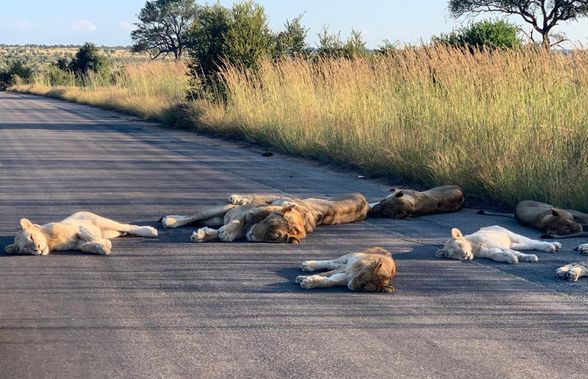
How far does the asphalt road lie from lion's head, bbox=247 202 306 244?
130mm

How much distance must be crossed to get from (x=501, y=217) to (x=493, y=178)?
1.26 metres

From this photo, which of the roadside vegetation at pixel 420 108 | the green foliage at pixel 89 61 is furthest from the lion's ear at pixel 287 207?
the green foliage at pixel 89 61

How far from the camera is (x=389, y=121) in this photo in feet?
47.4

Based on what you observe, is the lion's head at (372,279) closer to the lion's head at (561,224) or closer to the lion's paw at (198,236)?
the lion's paw at (198,236)

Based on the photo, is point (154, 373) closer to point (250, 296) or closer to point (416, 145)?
point (250, 296)

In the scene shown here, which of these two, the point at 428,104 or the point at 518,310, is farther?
the point at 428,104

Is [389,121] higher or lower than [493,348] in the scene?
higher

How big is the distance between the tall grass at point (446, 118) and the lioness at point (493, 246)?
1.92 metres

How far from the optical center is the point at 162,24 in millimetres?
64438

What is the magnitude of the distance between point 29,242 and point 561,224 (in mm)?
4767

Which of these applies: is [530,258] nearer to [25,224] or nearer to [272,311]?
[272,311]

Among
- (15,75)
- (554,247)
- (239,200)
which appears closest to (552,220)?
(554,247)

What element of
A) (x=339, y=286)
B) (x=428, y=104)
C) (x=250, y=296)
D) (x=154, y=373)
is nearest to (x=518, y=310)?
(x=339, y=286)

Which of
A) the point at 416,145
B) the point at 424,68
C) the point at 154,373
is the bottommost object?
the point at 154,373
